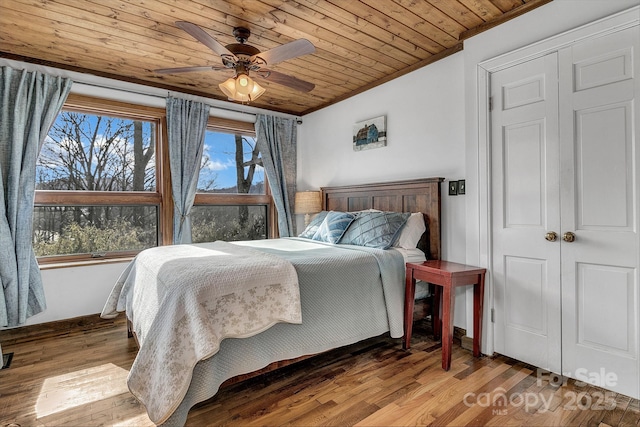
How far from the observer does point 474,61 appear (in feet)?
8.40

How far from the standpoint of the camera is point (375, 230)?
9.31 feet

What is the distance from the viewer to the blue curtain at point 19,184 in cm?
274

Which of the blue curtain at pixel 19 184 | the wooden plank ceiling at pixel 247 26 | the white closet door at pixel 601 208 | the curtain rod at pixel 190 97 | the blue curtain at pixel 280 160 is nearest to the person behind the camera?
the white closet door at pixel 601 208

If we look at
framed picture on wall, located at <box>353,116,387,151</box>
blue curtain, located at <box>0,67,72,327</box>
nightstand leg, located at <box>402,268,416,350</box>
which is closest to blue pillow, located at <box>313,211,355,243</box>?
nightstand leg, located at <box>402,268,416,350</box>

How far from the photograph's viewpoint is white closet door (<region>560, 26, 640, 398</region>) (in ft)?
6.07

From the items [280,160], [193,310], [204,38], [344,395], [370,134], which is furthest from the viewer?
[280,160]

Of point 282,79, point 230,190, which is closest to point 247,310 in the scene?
point 282,79

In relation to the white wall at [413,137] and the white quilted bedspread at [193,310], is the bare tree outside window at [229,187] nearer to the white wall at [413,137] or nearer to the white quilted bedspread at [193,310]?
the white wall at [413,137]

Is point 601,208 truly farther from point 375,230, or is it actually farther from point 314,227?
point 314,227

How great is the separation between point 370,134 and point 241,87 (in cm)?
162

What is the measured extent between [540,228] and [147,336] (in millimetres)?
2471

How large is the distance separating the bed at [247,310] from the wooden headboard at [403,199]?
0.5 inches

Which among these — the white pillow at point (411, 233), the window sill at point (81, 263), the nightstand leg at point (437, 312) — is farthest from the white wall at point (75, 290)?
the nightstand leg at point (437, 312)

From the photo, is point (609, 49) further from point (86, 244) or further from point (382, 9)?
point (86, 244)
